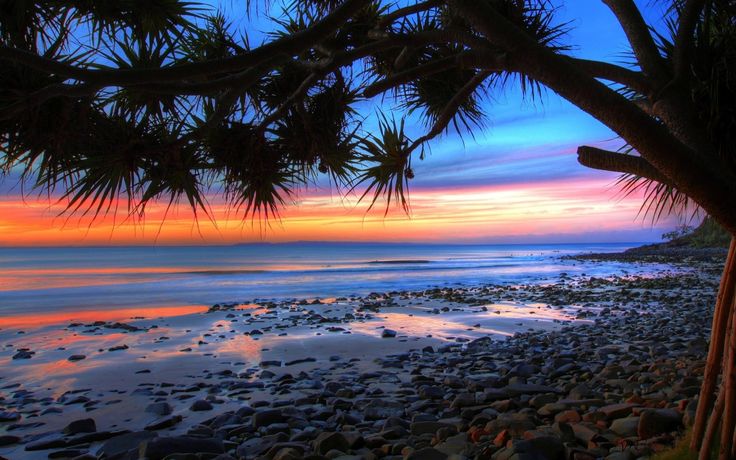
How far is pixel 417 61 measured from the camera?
188 inches

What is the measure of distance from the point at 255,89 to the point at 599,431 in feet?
13.6

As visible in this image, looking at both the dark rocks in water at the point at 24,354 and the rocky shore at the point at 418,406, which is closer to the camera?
the rocky shore at the point at 418,406

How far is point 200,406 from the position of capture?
4.02 m

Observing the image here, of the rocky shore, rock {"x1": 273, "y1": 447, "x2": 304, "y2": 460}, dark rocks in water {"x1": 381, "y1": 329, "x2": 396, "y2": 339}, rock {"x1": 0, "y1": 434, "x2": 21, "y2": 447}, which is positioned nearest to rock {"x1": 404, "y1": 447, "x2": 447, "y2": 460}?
the rocky shore

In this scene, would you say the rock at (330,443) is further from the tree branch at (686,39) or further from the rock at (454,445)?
the tree branch at (686,39)

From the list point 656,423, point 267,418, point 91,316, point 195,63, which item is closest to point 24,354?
point 91,316

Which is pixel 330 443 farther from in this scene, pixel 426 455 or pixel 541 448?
pixel 541 448

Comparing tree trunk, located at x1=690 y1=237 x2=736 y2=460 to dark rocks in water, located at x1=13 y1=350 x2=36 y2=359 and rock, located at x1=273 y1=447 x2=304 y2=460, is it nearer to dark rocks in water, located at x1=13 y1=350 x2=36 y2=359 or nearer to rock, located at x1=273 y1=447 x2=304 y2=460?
rock, located at x1=273 y1=447 x2=304 y2=460

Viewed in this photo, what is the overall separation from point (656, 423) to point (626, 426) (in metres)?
0.15

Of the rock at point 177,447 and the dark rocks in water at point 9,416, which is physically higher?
the rock at point 177,447

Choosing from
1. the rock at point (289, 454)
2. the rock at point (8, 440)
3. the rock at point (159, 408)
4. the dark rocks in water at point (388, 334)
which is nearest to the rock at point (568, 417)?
the rock at point (289, 454)

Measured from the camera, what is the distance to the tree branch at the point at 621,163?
1916mm

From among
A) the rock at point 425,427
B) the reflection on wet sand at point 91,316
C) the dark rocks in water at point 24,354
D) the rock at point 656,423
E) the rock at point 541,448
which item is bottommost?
the reflection on wet sand at point 91,316

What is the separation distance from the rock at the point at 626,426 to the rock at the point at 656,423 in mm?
49
